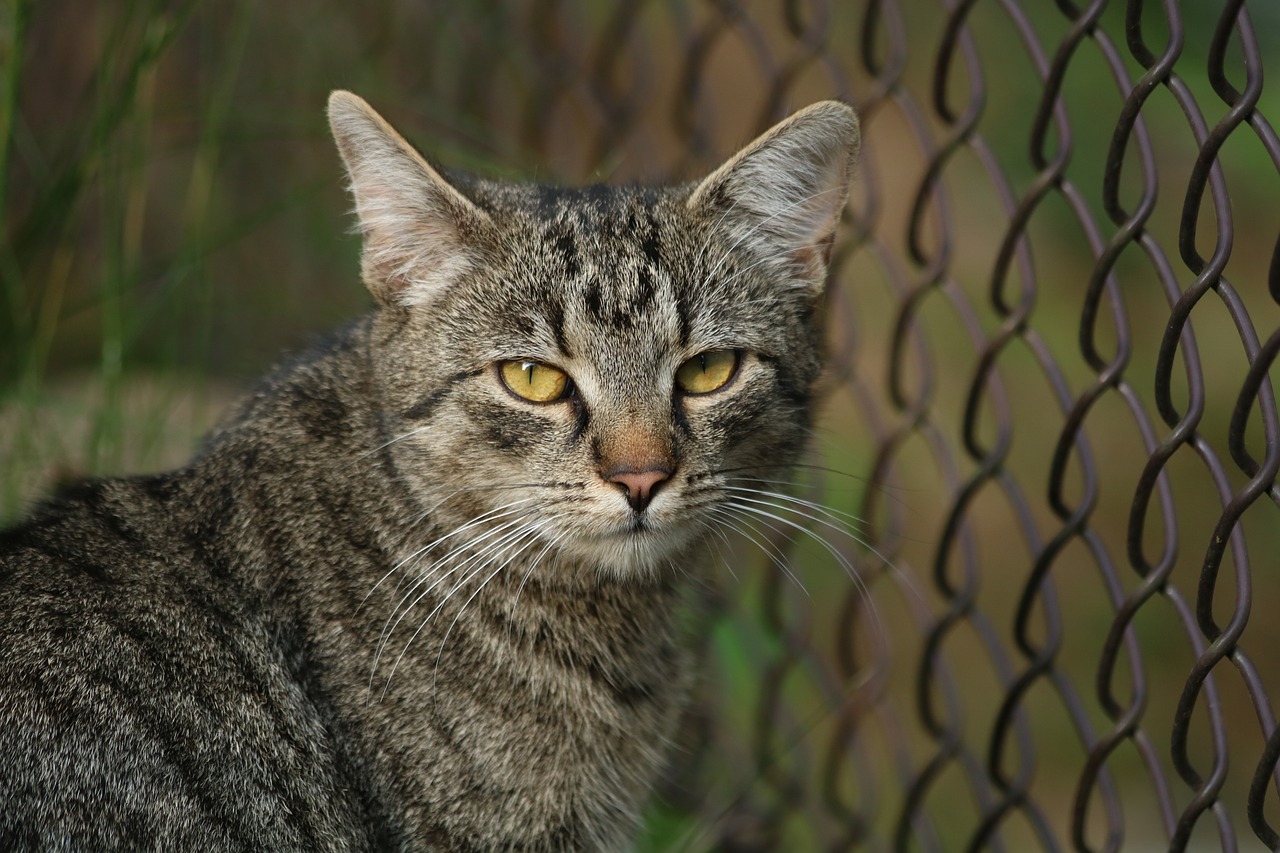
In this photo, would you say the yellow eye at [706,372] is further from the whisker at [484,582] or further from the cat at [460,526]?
the whisker at [484,582]

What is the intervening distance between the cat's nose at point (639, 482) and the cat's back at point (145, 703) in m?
0.72

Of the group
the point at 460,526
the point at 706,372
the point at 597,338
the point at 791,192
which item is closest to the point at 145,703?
the point at 460,526

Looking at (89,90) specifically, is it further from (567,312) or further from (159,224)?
(159,224)

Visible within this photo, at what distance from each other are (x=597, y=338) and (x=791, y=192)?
58cm

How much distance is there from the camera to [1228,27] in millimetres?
1867

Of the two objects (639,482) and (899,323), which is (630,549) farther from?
(899,323)

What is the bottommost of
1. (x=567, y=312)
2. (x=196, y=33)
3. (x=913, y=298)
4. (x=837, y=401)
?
(x=837, y=401)

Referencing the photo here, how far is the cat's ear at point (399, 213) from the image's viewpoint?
2.52m

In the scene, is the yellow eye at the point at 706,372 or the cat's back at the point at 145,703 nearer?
the cat's back at the point at 145,703

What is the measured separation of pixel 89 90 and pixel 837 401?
3.92 m

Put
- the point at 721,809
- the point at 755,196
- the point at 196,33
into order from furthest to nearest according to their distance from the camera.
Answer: the point at 196,33
the point at 721,809
the point at 755,196

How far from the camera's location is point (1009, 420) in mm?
2830

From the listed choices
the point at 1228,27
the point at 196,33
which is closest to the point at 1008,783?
the point at 1228,27

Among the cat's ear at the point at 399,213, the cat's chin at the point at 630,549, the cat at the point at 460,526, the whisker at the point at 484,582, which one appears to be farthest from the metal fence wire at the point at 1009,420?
the cat's ear at the point at 399,213
